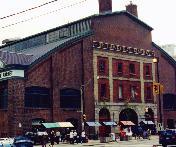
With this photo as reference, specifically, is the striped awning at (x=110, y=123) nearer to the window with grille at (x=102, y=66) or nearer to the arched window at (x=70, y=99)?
the arched window at (x=70, y=99)

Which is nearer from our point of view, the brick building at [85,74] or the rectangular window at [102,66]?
the brick building at [85,74]

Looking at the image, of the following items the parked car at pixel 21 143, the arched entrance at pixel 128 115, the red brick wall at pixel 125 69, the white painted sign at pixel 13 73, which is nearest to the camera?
the parked car at pixel 21 143

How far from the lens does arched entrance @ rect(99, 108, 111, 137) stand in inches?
2169

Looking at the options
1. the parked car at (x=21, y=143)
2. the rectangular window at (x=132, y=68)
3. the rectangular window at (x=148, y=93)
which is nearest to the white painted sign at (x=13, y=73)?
the parked car at (x=21, y=143)

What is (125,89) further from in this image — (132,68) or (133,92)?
(132,68)

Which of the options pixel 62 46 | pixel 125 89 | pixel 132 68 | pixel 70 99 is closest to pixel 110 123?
pixel 70 99

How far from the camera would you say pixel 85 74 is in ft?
179

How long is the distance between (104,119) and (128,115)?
15.8 ft

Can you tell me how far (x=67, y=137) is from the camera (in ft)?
156

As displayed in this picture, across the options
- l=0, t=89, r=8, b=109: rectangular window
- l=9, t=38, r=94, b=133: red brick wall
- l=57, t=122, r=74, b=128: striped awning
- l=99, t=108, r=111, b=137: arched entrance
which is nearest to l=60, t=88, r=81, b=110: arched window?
l=9, t=38, r=94, b=133: red brick wall

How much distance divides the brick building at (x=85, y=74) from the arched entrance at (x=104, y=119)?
0.13 meters

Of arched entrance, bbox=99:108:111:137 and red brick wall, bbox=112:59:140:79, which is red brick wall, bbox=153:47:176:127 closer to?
red brick wall, bbox=112:59:140:79

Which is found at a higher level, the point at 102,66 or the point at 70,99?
the point at 102,66

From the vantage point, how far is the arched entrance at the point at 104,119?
55.1m
